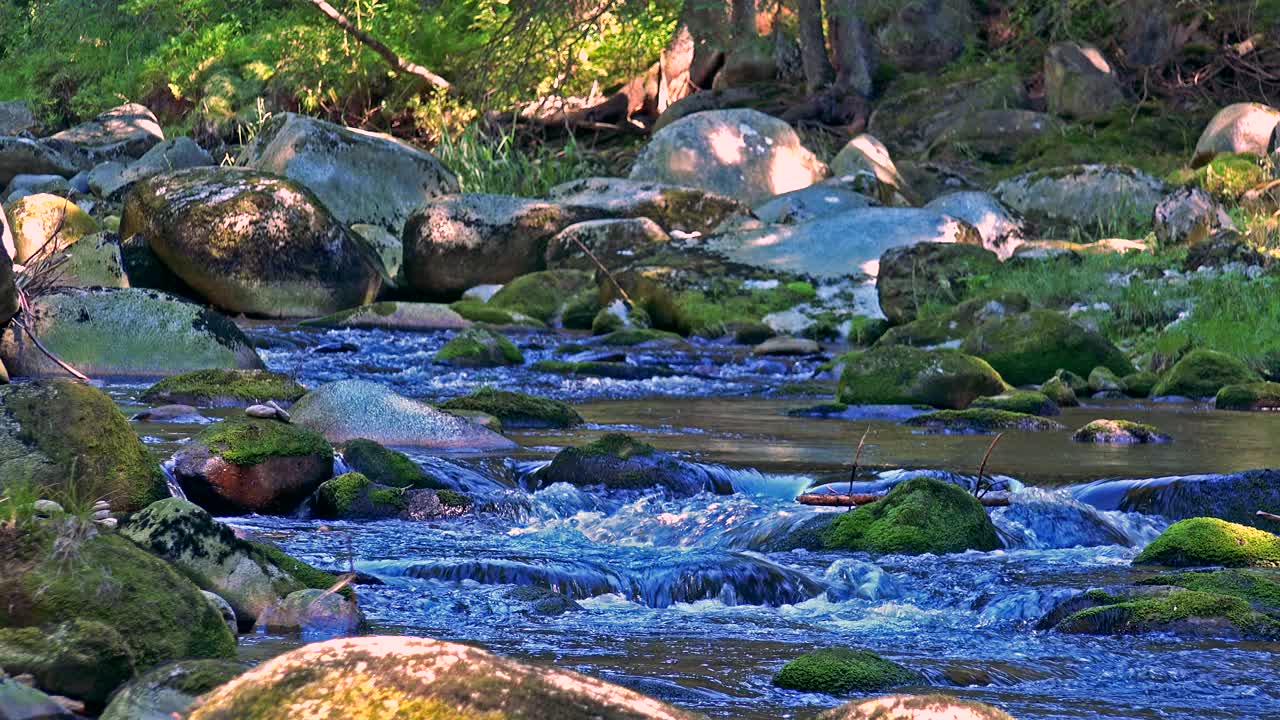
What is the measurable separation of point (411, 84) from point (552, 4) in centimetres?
1118

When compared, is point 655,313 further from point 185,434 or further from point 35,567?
point 35,567

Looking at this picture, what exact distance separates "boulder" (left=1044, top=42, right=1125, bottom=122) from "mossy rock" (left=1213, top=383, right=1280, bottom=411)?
12953mm

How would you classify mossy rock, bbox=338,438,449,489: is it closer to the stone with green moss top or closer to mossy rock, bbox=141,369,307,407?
mossy rock, bbox=141,369,307,407

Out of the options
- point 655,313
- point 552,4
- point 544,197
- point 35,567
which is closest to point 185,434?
point 35,567

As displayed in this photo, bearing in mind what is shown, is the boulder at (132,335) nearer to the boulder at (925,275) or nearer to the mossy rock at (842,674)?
the boulder at (925,275)

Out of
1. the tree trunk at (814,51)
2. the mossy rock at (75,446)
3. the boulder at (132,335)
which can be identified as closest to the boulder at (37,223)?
the boulder at (132,335)

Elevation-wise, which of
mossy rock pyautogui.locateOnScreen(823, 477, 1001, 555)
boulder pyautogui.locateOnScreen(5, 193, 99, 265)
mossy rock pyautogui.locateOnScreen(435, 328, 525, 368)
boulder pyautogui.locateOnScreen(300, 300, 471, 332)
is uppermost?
mossy rock pyautogui.locateOnScreen(823, 477, 1001, 555)

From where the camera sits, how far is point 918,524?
6.19 meters

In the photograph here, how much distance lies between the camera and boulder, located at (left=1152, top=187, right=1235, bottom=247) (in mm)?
16656

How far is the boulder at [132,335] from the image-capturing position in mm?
11766

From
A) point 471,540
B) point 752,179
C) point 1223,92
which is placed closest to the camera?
point 471,540

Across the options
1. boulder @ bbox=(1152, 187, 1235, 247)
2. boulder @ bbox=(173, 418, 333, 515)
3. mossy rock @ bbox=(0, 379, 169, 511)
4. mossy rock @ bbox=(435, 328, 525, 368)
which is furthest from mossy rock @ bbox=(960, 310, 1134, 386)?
mossy rock @ bbox=(0, 379, 169, 511)

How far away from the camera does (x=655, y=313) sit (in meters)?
16.3

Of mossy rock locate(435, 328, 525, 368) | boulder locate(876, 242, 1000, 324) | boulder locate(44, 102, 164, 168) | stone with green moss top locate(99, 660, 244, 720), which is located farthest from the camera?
boulder locate(44, 102, 164, 168)
